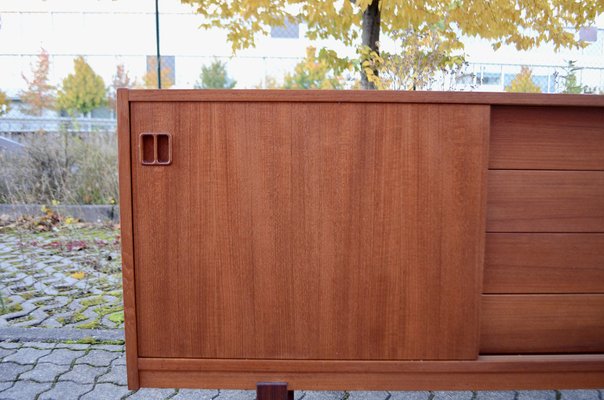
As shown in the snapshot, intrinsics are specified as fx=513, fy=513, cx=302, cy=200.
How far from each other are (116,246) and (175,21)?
14.0 m

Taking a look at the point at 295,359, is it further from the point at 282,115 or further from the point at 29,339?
the point at 29,339

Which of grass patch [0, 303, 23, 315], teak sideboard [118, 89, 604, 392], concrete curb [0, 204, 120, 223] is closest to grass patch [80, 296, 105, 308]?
grass patch [0, 303, 23, 315]

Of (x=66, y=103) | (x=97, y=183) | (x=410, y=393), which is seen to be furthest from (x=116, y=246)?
(x=66, y=103)

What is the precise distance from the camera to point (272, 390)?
1.41 metres

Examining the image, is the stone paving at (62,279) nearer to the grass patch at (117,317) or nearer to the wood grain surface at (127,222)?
the grass patch at (117,317)

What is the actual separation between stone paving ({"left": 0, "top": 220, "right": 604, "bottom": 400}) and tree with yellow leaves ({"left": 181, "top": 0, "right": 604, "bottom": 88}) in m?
2.17

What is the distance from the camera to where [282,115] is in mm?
1306

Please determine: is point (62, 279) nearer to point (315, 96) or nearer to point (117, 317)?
point (117, 317)

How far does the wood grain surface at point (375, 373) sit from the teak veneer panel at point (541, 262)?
0.20 m

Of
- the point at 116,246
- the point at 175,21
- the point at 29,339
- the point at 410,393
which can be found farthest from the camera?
the point at 175,21

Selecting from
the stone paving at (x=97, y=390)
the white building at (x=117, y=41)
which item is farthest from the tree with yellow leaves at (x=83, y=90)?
the stone paving at (x=97, y=390)

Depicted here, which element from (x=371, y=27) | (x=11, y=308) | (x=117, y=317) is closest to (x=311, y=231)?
(x=117, y=317)

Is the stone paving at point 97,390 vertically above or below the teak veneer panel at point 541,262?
below

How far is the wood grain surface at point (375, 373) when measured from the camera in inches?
55.1
